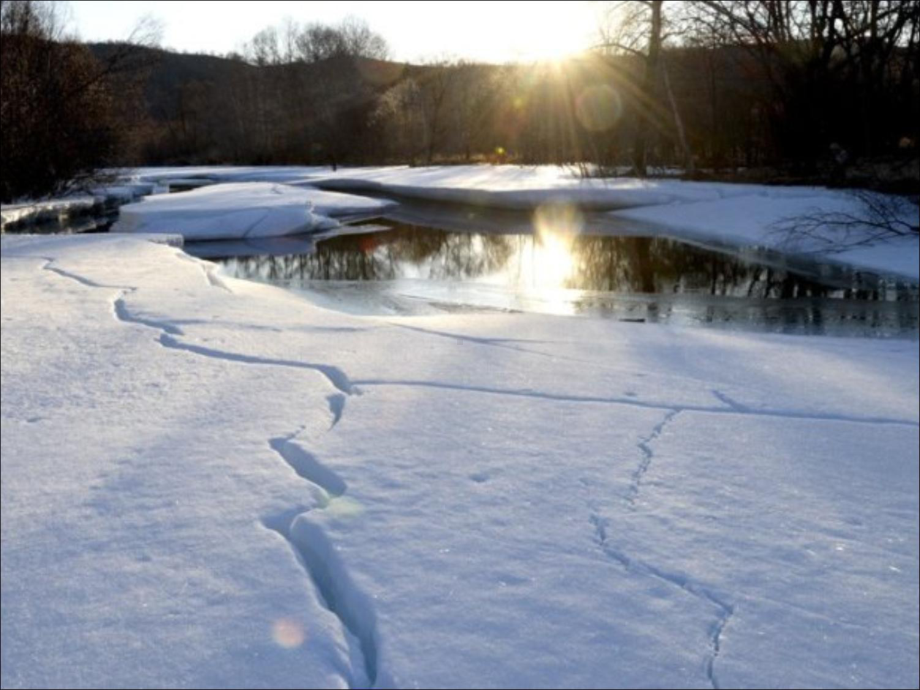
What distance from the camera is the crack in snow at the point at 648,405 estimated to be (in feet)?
12.2

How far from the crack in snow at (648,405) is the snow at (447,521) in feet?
0.08

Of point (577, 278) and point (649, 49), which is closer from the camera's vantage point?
point (577, 278)

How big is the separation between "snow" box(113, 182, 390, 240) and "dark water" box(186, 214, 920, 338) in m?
0.71

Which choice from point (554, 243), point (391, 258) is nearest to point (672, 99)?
point (554, 243)

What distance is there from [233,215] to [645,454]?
13036 mm

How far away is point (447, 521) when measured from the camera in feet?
8.22

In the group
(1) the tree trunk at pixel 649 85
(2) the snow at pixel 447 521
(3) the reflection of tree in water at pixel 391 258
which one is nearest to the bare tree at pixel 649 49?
(1) the tree trunk at pixel 649 85

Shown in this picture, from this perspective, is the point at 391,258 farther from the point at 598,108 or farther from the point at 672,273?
the point at 598,108

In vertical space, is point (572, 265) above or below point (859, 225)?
below

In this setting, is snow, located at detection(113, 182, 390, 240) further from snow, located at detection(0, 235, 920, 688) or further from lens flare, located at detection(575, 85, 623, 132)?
snow, located at detection(0, 235, 920, 688)

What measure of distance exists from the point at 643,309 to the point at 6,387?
18.1 feet

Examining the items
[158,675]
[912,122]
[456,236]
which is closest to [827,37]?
[912,122]

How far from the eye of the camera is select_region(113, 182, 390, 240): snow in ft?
47.9

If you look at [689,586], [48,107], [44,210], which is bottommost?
[689,586]
